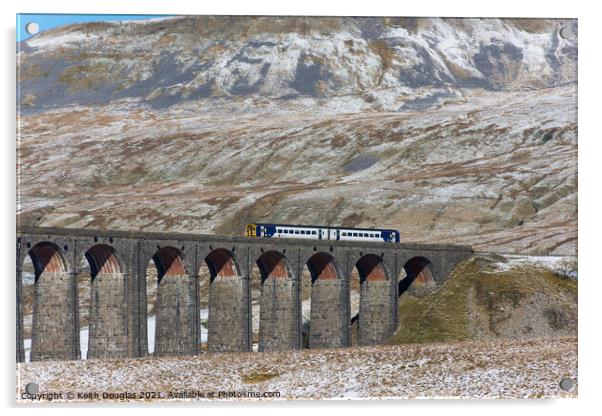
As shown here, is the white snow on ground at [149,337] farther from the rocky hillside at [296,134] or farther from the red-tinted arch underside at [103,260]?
the rocky hillside at [296,134]

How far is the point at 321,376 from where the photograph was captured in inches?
2442

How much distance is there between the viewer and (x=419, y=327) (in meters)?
87.8

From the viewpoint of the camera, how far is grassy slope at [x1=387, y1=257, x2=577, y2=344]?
8350 cm

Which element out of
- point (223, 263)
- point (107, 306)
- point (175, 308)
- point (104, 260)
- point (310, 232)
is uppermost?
point (310, 232)

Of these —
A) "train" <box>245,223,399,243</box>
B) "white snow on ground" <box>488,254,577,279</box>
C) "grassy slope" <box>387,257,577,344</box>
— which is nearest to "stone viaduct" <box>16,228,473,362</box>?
"train" <box>245,223,399,243</box>

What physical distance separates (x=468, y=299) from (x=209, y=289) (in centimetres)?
1961

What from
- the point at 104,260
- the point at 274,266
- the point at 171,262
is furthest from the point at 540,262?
the point at 104,260

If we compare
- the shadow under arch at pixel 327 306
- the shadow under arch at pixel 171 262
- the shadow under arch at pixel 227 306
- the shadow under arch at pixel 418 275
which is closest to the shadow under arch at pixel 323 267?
the shadow under arch at pixel 327 306

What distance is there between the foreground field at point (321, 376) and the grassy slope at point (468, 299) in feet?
47.6

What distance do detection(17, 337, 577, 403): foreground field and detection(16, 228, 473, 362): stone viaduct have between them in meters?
5.92

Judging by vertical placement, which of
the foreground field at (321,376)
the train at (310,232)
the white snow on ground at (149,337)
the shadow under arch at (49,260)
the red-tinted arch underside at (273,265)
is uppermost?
the train at (310,232)

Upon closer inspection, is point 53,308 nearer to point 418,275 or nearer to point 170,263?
point 170,263

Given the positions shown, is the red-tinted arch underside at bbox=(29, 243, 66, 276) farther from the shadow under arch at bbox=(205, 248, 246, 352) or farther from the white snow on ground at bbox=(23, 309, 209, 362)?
the white snow on ground at bbox=(23, 309, 209, 362)

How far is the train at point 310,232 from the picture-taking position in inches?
3605
